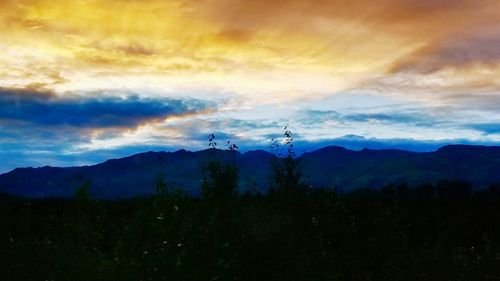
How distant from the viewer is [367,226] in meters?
23.1

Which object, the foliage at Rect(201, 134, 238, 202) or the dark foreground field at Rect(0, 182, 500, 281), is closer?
the dark foreground field at Rect(0, 182, 500, 281)

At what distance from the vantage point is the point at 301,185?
64.7 ft

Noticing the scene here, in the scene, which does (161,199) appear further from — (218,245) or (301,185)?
(301,185)

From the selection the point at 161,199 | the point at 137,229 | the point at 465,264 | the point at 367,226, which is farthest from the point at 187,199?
the point at 367,226

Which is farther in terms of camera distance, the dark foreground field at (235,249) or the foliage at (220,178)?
the foliage at (220,178)

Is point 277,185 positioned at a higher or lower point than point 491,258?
higher

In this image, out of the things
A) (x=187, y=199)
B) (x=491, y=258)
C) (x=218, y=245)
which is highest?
(x=187, y=199)

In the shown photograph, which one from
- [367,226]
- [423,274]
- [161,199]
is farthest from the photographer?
[367,226]

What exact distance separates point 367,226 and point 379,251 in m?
5.92

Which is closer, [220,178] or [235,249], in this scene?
[235,249]

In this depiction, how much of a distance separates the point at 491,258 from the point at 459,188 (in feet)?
275

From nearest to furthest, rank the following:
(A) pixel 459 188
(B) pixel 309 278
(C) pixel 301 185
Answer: (B) pixel 309 278 → (C) pixel 301 185 → (A) pixel 459 188

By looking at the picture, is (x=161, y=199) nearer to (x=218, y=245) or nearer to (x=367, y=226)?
(x=218, y=245)

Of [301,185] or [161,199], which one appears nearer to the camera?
[161,199]
